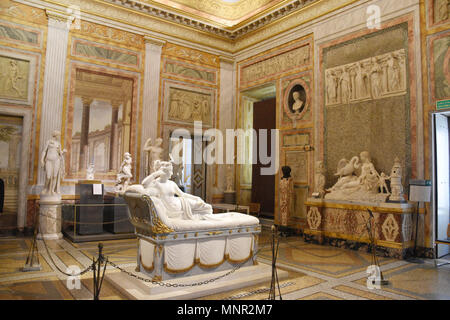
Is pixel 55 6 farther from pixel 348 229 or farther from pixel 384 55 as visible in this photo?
pixel 348 229

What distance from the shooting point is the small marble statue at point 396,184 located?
7.05 m

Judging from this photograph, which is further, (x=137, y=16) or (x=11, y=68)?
(x=137, y=16)

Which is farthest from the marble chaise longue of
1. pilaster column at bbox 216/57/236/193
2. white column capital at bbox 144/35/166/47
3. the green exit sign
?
white column capital at bbox 144/35/166/47

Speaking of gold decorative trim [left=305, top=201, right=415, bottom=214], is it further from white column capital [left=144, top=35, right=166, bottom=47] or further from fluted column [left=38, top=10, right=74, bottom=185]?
fluted column [left=38, top=10, right=74, bottom=185]

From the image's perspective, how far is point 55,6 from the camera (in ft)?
31.1

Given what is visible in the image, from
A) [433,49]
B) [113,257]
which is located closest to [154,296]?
[113,257]

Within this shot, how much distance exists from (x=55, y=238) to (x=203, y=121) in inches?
244

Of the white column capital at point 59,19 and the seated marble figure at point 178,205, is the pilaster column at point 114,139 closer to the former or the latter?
the white column capital at point 59,19

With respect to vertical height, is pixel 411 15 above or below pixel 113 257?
above

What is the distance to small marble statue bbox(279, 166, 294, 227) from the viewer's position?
9625 millimetres

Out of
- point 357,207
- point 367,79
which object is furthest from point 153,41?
point 357,207

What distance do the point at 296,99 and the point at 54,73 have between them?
23.5ft

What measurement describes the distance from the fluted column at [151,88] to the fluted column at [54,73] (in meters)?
2.44

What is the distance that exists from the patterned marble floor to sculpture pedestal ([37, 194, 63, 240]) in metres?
0.49
